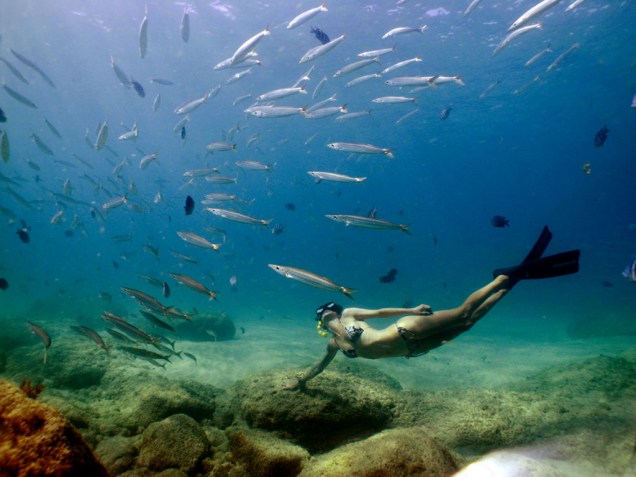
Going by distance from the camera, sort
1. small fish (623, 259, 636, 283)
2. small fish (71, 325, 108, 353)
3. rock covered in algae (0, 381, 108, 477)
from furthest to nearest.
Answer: small fish (71, 325, 108, 353) < small fish (623, 259, 636, 283) < rock covered in algae (0, 381, 108, 477)

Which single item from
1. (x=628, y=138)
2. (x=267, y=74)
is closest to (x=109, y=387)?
(x=267, y=74)

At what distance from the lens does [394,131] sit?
3975 cm

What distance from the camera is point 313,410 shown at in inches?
175

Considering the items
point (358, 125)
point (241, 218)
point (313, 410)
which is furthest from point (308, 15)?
point (358, 125)

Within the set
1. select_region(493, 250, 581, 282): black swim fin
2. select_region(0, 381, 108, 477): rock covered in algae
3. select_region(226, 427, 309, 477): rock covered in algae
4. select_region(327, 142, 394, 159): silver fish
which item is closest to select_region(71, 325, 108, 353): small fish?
select_region(226, 427, 309, 477): rock covered in algae

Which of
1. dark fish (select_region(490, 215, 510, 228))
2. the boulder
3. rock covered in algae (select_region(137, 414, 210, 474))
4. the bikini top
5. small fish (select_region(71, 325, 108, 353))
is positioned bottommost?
the boulder

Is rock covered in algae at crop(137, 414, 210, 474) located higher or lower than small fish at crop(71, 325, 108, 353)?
lower

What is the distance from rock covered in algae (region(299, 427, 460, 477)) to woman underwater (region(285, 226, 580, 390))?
1773 millimetres

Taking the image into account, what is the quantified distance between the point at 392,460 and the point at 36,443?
8.64 ft

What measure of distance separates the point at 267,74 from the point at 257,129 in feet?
37.5

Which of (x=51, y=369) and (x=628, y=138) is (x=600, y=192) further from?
(x=51, y=369)

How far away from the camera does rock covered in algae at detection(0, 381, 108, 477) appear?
1.40 metres

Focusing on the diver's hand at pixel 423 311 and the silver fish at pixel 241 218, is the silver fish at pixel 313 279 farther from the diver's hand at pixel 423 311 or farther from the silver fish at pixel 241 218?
the silver fish at pixel 241 218

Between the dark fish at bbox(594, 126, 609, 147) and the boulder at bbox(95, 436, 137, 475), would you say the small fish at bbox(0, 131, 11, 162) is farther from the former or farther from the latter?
the dark fish at bbox(594, 126, 609, 147)
